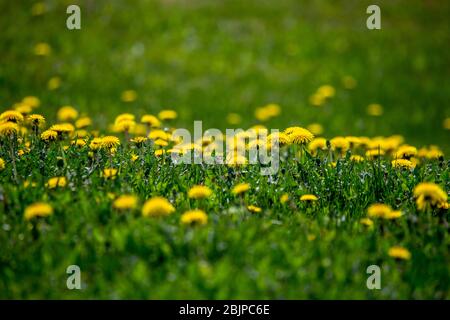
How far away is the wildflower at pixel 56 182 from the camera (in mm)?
3453

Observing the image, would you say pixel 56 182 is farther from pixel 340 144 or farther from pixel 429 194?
pixel 340 144

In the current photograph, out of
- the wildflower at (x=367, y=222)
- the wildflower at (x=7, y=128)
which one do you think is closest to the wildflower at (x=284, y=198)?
the wildflower at (x=367, y=222)

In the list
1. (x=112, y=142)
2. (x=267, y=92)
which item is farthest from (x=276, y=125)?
(x=112, y=142)

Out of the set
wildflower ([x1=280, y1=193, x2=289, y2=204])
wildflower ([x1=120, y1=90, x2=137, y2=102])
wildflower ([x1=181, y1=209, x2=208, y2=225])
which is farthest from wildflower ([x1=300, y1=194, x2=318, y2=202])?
wildflower ([x1=120, y1=90, x2=137, y2=102])

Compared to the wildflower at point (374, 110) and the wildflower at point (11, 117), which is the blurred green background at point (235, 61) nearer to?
the wildflower at point (374, 110)

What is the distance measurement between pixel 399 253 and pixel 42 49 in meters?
11.2

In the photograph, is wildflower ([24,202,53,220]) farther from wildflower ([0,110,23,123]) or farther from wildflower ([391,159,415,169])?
wildflower ([391,159,415,169])

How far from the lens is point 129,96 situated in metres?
10.0

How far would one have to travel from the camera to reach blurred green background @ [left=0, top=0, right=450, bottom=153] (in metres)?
10.6

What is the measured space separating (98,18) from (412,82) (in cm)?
863

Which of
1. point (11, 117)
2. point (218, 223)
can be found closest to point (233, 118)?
point (11, 117)

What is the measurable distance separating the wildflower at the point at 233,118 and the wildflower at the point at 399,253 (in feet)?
22.9
